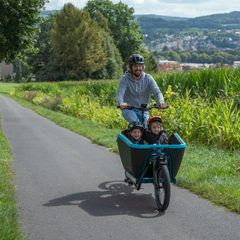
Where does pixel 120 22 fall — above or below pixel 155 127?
above

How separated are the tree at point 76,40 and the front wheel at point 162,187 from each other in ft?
142

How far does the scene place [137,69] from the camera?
471 cm

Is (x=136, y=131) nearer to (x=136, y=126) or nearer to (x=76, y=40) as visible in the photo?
(x=136, y=126)

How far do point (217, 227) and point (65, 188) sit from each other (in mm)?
2447

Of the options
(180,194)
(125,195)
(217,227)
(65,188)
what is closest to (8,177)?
(65,188)

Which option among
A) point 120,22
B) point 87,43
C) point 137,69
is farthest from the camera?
point 120,22

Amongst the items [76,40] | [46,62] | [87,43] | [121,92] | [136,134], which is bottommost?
[136,134]

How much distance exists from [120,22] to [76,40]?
56.4ft

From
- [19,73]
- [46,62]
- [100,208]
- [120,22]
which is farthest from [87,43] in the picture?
[100,208]

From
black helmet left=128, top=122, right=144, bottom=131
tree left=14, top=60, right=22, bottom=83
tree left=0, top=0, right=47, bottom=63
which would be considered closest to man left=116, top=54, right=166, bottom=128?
black helmet left=128, top=122, right=144, bottom=131

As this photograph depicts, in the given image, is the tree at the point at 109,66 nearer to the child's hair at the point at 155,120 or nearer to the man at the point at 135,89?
the man at the point at 135,89

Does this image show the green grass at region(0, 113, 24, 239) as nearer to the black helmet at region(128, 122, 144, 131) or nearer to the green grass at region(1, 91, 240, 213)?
the black helmet at region(128, 122, 144, 131)

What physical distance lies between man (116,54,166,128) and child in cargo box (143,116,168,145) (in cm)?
31

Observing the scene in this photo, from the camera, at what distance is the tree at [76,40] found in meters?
45.9
